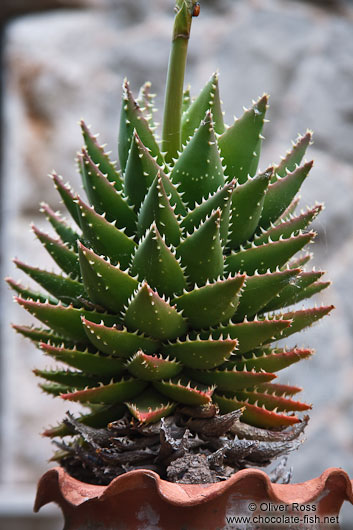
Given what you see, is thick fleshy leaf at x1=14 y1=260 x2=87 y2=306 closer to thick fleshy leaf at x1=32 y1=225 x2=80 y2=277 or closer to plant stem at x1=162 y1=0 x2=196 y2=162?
thick fleshy leaf at x1=32 y1=225 x2=80 y2=277

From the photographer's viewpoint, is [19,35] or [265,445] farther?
[19,35]

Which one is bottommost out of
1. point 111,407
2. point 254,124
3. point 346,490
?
point 346,490

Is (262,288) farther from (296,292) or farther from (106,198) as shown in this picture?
(106,198)

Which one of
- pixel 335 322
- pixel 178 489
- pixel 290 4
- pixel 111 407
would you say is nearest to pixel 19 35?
pixel 290 4

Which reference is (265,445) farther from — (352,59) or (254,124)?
(352,59)

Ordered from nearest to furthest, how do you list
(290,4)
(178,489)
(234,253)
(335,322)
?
(178,489)
(234,253)
(335,322)
(290,4)

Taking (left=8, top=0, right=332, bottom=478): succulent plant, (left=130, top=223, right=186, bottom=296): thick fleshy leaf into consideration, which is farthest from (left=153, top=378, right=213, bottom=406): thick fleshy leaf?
(left=130, top=223, right=186, bottom=296): thick fleshy leaf

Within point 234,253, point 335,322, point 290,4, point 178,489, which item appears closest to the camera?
point 178,489
